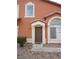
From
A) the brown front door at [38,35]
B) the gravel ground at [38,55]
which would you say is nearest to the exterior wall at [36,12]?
the brown front door at [38,35]

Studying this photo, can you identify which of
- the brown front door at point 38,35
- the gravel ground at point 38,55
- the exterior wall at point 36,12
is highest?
the exterior wall at point 36,12

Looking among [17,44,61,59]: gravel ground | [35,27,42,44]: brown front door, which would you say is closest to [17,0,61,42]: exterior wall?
[35,27,42,44]: brown front door

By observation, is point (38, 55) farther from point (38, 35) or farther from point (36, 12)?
point (36, 12)

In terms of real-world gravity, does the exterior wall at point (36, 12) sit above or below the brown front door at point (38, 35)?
above

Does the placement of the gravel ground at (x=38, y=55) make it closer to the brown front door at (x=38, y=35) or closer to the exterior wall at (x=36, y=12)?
the brown front door at (x=38, y=35)

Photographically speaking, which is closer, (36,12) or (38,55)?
(38,55)

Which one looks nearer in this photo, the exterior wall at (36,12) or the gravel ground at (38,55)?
the gravel ground at (38,55)

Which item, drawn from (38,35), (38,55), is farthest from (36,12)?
(38,55)

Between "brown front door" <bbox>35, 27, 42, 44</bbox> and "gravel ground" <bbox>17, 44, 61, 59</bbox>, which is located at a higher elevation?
"brown front door" <bbox>35, 27, 42, 44</bbox>

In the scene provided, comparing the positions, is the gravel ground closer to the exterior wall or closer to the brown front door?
the brown front door

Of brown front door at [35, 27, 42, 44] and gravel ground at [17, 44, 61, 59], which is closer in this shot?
gravel ground at [17, 44, 61, 59]
